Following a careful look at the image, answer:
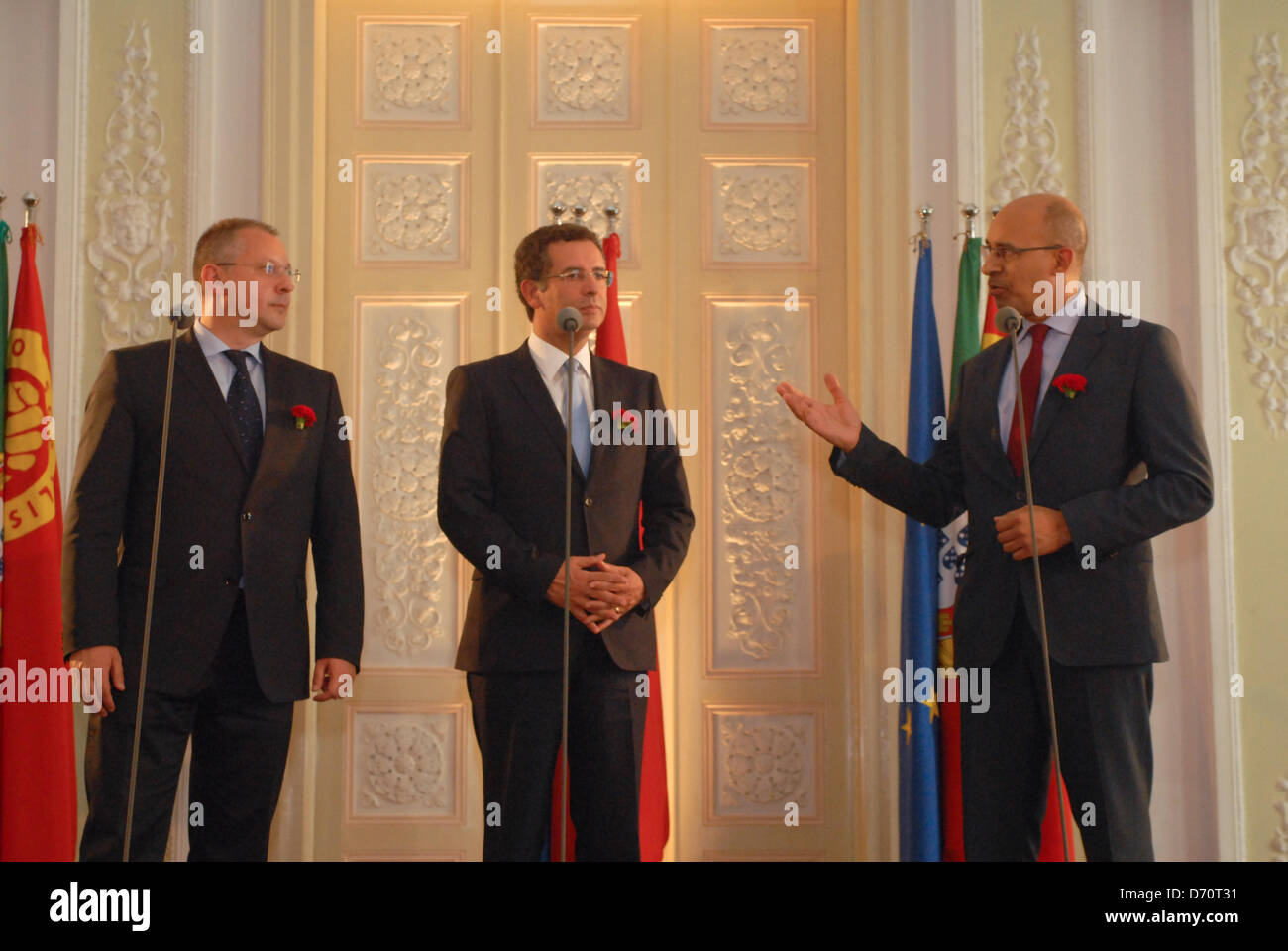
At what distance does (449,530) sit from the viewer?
285 centimetres

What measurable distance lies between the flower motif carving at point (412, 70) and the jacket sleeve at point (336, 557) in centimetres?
191

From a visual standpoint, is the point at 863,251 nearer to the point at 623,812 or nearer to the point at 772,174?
the point at 772,174

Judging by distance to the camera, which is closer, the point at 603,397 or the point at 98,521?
the point at 98,521

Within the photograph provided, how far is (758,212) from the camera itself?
14.9 feet

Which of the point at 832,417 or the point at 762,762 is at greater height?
the point at 832,417

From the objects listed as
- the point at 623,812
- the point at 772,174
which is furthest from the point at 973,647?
the point at 772,174

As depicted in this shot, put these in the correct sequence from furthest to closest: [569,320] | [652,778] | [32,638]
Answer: [652,778], [32,638], [569,320]

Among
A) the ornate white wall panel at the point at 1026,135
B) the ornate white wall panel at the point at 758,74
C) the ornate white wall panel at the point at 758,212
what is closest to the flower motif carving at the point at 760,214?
the ornate white wall panel at the point at 758,212

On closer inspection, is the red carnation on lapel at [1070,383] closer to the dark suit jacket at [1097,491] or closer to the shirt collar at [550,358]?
the dark suit jacket at [1097,491]

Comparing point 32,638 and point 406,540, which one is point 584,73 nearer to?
point 406,540

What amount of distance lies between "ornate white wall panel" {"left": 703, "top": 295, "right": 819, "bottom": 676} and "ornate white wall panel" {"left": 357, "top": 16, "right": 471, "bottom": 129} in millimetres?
1236

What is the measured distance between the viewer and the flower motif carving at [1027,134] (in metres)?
4.24

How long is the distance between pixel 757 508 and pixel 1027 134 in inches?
62.0

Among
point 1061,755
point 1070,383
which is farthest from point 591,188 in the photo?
point 1061,755
